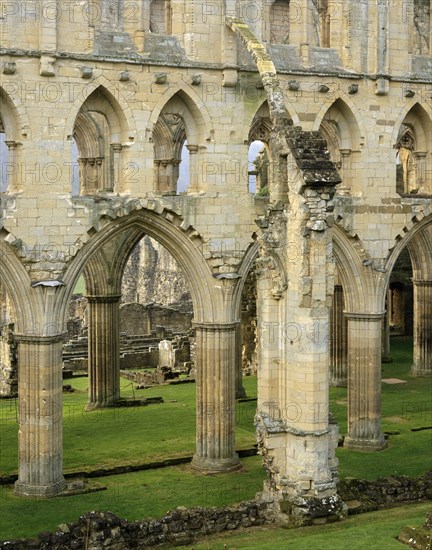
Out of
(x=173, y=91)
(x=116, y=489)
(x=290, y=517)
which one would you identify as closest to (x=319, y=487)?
(x=290, y=517)

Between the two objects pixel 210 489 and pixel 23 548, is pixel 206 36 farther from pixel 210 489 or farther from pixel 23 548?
pixel 23 548

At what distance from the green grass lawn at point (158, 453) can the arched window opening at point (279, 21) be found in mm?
11310

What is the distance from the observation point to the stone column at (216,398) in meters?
20.5

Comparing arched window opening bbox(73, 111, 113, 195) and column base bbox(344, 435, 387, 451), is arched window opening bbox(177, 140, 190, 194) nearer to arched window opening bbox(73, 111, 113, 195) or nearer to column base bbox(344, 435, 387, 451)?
arched window opening bbox(73, 111, 113, 195)

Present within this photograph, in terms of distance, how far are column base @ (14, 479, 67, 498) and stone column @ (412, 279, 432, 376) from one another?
16.1 m

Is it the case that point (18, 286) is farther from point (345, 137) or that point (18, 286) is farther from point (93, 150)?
point (345, 137)

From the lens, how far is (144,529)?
598 inches

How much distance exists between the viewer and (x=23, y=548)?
46.6 ft

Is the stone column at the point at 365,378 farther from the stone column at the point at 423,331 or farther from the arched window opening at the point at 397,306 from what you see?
the arched window opening at the point at 397,306

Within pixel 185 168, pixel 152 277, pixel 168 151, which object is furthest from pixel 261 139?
pixel 185 168

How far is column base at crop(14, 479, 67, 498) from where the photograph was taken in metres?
18.6

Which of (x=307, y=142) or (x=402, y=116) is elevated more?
(x=402, y=116)

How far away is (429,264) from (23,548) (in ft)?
65.5

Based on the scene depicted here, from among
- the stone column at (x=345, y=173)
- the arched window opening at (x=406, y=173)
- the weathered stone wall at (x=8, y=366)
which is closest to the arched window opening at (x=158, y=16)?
the stone column at (x=345, y=173)
